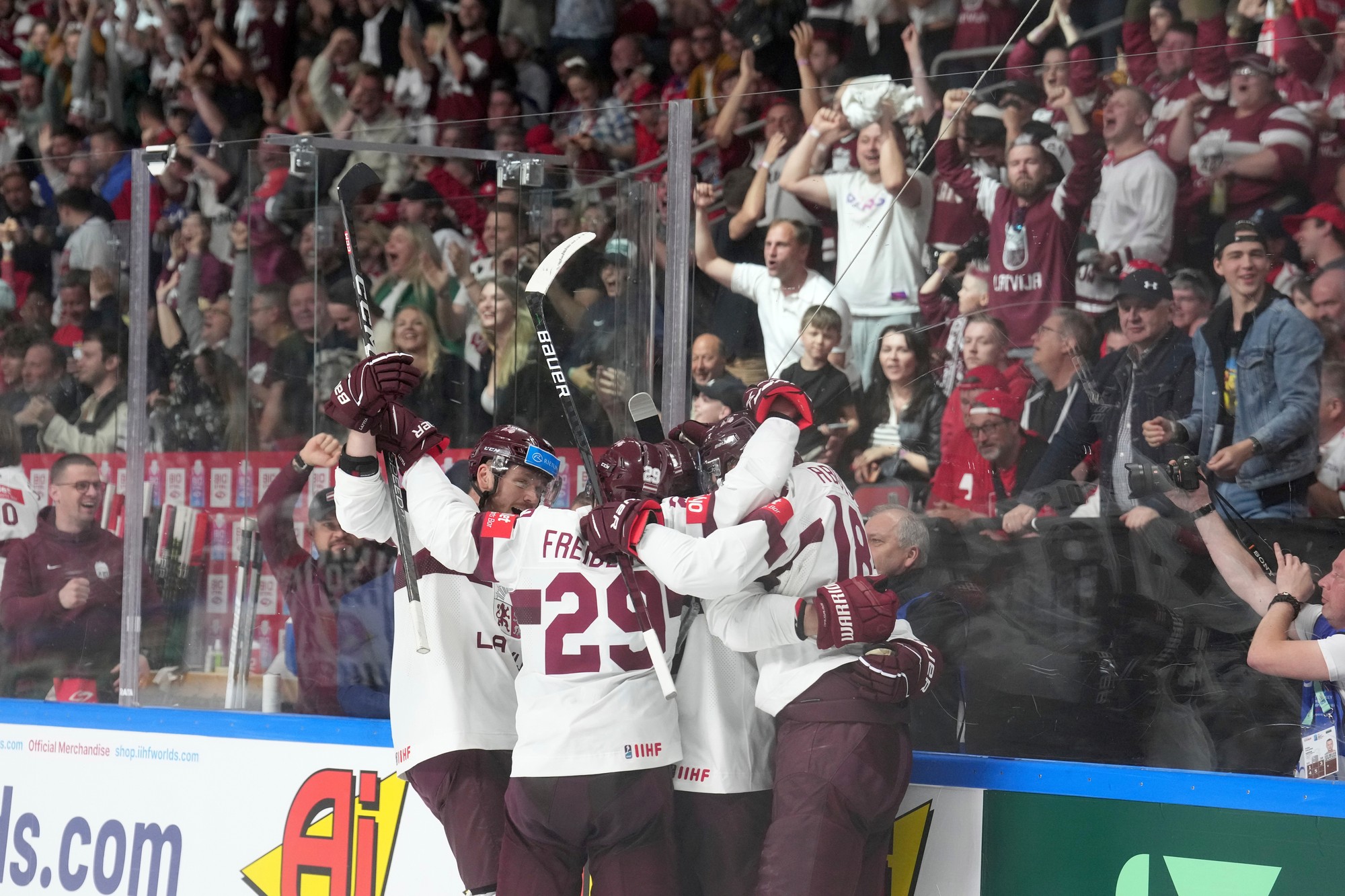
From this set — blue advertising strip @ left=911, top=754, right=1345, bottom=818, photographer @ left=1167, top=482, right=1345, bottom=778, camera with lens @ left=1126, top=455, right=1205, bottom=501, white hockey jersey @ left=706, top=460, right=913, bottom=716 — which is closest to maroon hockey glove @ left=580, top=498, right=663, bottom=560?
white hockey jersey @ left=706, top=460, right=913, bottom=716

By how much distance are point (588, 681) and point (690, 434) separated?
2.01 ft

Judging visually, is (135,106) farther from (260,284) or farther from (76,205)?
(260,284)

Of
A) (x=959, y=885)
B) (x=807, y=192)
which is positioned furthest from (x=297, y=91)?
(x=959, y=885)

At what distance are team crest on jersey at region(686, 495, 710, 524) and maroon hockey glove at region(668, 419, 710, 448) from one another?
211 mm

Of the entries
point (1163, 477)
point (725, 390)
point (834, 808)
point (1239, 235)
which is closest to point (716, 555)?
point (834, 808)

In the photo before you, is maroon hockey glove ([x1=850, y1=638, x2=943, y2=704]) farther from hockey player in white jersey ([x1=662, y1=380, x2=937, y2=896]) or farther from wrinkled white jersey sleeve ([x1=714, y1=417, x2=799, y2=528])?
wrinkled white jersey sleeve ([x1=714, y1=417, x2=799, y2=528])

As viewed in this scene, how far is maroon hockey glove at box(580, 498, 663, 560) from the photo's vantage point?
254cm

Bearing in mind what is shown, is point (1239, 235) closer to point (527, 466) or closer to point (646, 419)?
point (646, 419)

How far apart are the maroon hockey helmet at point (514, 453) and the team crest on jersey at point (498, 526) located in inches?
7.3

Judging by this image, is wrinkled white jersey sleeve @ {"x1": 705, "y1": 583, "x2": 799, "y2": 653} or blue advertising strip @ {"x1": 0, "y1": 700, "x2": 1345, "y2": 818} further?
wrinkled white jersey sleeve @ {"x1": 705, "y1": 583, "x2": 799, "y2": 653}

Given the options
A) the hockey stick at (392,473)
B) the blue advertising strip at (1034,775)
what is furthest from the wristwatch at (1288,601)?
the hockey stick at (392,473)

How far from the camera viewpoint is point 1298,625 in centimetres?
292

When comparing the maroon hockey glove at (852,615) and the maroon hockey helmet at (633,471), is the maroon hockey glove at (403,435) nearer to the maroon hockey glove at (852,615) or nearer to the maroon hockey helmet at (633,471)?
the maroon hockey helmet at (633,471)

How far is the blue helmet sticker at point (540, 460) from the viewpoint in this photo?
9.34 feet
